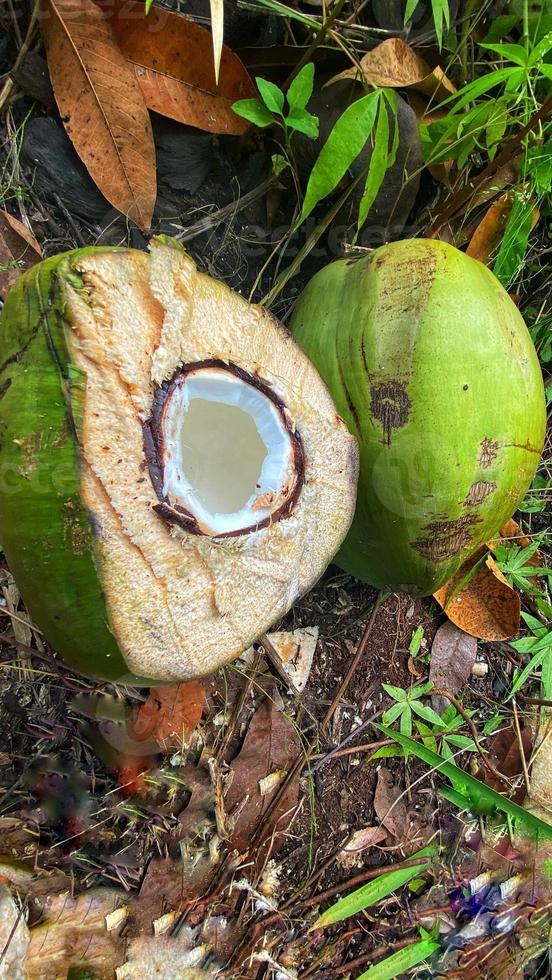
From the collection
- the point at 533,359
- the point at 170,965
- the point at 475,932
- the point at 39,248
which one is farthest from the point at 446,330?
the point at 475,932

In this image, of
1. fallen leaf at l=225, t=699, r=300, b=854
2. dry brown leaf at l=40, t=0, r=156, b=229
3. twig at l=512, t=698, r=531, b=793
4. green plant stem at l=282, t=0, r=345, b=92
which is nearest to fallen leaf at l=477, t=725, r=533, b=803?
twig at l=512, t=698, r=531, b=793

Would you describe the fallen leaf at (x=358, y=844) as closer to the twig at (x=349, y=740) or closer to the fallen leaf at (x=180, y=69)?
the twig at (x=349, y=740)

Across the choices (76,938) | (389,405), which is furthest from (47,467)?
(76,938)

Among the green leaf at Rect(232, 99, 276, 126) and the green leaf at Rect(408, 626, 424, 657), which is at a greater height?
the green leaf at Rect(232, 99, 276, 126)

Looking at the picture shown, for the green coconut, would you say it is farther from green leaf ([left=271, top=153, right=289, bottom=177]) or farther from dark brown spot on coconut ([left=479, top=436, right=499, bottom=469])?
green leaf ([left=271, top=153, right=289, bottom=177])

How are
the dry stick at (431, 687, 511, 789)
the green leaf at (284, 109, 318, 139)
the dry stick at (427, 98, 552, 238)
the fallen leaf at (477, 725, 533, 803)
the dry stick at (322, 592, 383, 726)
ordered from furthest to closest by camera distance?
1. the fallen leaf at (477, 725, 533, 803)
2. the dry stick at (431, 687, 511, 789)
3. the dry stick at (322, 592, 383, 726)
4. the dry stick at (427, 98, 552, 238)
5. the green leaf at (284, 109, 318, 139)

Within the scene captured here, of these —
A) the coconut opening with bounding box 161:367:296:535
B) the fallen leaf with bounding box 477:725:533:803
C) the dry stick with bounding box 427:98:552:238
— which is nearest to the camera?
the coconut opening with bounding box 161:367:296:535

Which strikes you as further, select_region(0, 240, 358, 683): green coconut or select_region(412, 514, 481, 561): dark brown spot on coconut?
select_region(412, 514, 481, 561): dark brown spot on coconut
